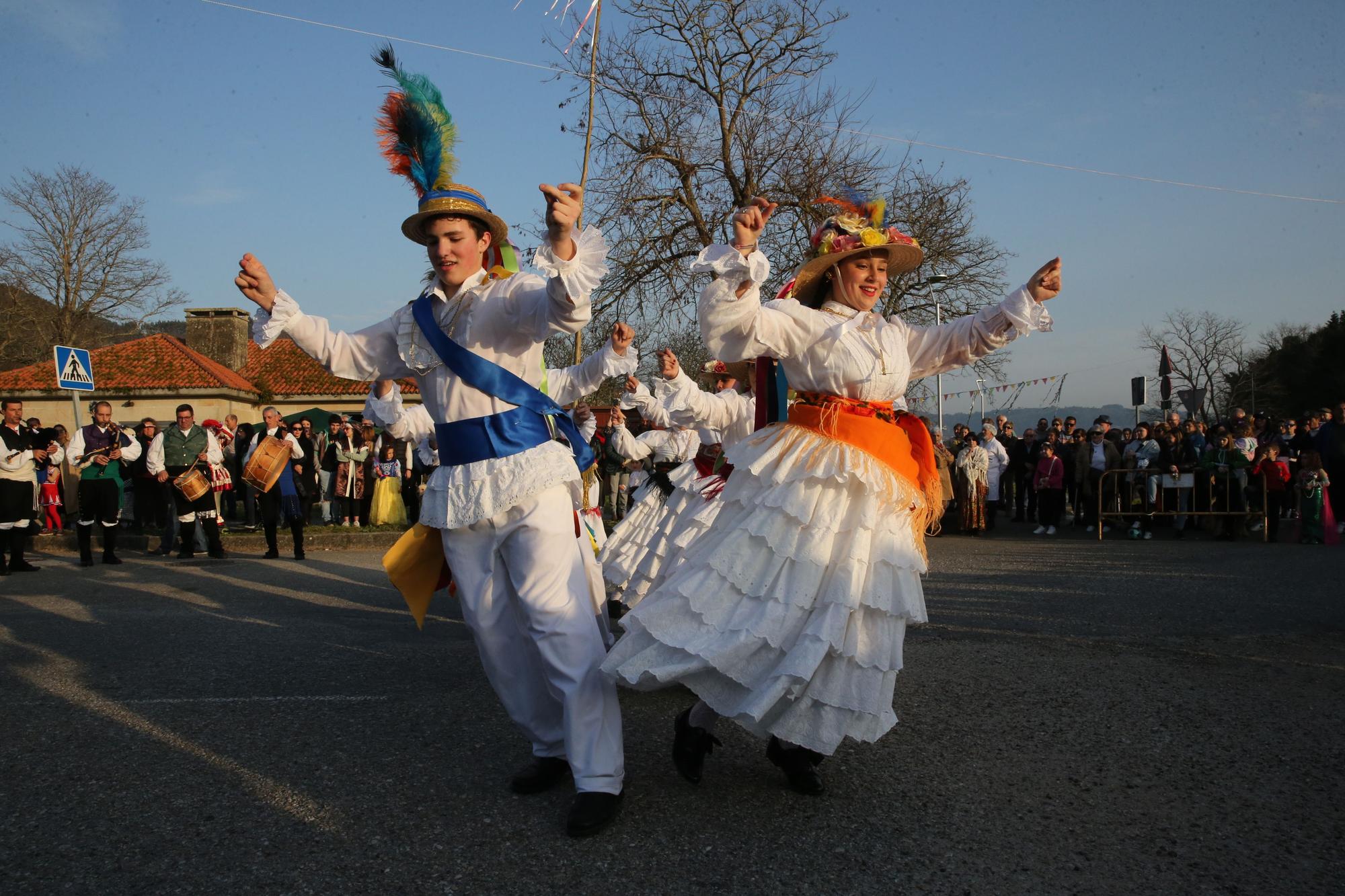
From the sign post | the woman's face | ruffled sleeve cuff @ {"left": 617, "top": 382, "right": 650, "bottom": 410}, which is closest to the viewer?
the woman's face

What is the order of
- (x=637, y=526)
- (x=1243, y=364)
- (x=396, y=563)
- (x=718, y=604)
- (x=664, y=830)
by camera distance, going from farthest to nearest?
(x=1243, y=364) < (x=637, y=526) < (x=396, y=563) < (x=718, y=604) < (x=664, y=830)

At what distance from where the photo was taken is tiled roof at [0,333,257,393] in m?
31.3

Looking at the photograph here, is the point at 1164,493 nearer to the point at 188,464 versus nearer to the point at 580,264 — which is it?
the point at 580,264

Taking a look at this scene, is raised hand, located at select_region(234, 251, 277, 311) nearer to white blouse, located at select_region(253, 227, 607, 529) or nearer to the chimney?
white blouse, located at select_region(253, 227, 607, 529)

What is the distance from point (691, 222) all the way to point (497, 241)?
1706 centimetres

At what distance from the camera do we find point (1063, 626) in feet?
21.1

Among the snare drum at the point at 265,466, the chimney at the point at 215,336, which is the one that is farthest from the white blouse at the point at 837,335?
the chimney at the point at 215,336

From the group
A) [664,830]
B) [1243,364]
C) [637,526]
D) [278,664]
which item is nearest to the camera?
[664,830]

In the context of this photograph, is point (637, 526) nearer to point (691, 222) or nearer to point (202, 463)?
point (202, 463)

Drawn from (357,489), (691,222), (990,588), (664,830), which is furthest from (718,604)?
(691,222)

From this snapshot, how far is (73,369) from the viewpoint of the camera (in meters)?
13.8

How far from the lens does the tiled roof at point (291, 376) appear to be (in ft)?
108

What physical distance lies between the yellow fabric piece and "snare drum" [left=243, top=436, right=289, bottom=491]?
818 centimetres

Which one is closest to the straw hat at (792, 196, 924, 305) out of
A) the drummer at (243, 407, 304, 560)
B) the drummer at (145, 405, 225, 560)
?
Result: the drummer at (243, 407, 304, 560)
